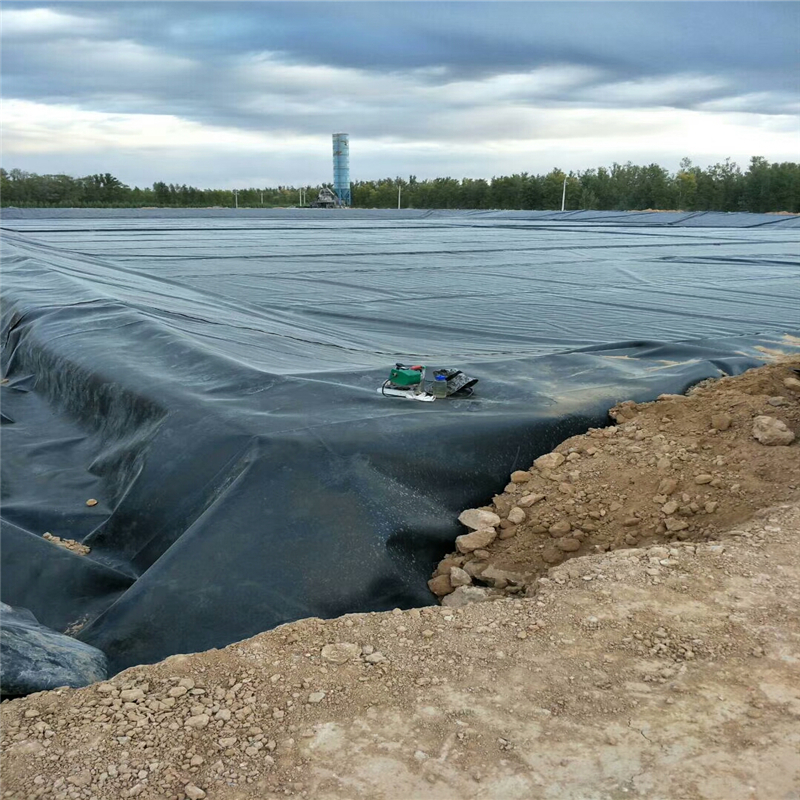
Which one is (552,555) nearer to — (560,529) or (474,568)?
(560,529)

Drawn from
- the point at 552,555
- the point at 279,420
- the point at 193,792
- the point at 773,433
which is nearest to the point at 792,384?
the point at 773,433

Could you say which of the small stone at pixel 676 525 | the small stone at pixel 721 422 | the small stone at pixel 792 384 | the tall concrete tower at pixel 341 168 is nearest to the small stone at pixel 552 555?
the small stone at pixel 676 525

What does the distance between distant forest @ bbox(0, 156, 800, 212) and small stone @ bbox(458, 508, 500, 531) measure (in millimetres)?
29909

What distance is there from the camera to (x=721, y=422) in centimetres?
293

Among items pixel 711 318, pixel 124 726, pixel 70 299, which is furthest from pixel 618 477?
pixel 70 299

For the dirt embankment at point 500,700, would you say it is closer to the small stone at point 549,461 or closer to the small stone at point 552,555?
the small stone at point 552,555

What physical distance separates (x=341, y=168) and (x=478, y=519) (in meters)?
37.9

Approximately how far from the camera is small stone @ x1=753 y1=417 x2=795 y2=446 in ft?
9.04

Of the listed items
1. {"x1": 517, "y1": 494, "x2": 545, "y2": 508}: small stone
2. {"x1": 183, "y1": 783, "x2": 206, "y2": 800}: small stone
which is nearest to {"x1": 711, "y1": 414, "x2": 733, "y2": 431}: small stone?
{"x1": 517, "y1": 494, "x2": 545, "y2": 508}: small stone

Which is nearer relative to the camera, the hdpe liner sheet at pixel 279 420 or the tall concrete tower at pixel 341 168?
the hdpe liner sheet at pixel 279 420

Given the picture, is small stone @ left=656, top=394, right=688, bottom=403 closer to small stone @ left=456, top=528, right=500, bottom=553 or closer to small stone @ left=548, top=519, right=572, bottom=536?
small stone @ left=548, top=519, right=572, bottom=536

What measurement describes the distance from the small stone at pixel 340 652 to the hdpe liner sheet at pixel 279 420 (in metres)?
0.32

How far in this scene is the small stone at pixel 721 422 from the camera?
9.59 ft

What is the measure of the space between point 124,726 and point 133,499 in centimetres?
135
